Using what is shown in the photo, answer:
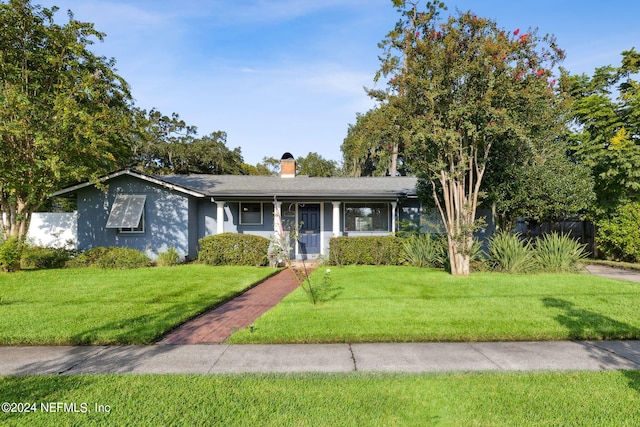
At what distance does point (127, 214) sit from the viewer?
13555 millimetres

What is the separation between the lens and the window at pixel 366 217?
1494 cm

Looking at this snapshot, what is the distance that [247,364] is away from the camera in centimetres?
418

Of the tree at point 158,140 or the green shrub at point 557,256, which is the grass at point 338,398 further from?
the tree at point 158,140

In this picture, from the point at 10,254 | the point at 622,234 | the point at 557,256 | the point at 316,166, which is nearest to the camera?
the point at 10,254

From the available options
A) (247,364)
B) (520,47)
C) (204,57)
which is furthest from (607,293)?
(204,57)

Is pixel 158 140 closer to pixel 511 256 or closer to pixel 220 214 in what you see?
pixel 220 214

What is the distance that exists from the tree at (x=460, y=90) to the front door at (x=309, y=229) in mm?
6262

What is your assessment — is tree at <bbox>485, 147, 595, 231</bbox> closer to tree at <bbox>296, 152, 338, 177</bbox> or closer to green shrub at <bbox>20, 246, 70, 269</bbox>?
green shrub at <bbox>20, 246, 70, 269</bbox>

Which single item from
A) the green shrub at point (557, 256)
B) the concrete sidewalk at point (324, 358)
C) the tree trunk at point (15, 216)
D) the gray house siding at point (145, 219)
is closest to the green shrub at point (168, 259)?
the gray house siding at point (145, 219)

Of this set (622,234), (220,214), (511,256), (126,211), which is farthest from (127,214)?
(622,234)

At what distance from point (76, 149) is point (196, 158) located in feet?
77.2

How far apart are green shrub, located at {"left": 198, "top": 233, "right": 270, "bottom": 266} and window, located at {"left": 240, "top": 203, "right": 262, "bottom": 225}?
2.72 meters

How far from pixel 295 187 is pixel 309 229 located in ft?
6.30

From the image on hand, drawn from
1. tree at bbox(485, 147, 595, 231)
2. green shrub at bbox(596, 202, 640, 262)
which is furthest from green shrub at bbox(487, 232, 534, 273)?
green shrub at bbox(596, 202, 640, 262)
